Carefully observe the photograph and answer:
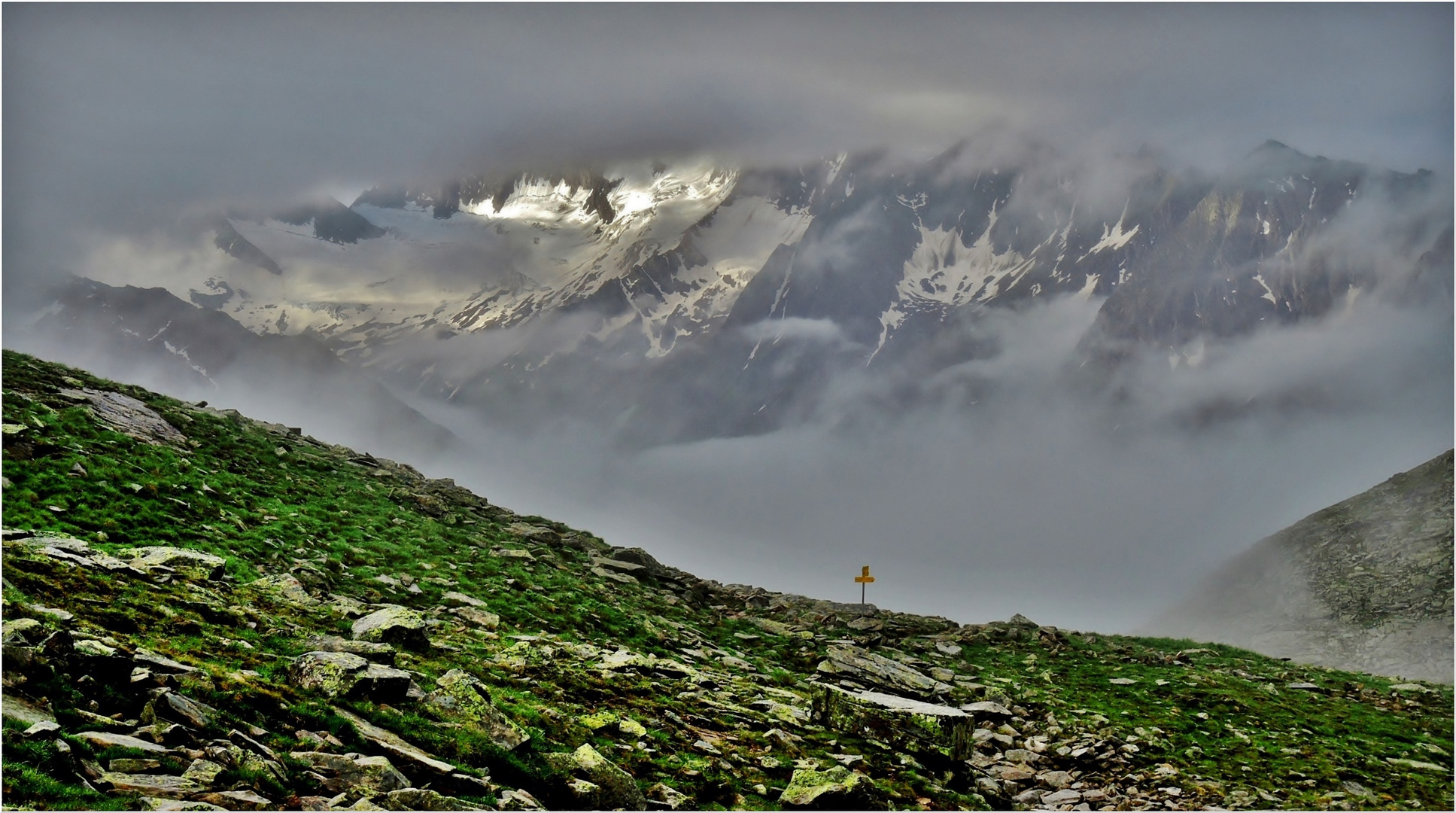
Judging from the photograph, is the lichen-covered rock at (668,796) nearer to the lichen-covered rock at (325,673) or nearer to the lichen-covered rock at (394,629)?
the lichen-covered rock at (325,673)

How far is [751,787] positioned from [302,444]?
5577 centimetres

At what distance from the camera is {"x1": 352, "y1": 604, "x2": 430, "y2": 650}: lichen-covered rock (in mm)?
26562

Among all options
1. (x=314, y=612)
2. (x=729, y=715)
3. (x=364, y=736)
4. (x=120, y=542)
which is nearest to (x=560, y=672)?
(x=729, y=715)

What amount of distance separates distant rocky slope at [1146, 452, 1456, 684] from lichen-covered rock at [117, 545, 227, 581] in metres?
121

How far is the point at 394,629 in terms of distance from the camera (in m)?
27.3

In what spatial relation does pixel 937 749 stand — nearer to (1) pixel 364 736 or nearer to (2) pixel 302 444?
(1) pixel 364 736

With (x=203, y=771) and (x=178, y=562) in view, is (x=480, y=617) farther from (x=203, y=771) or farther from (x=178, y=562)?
(x=203, y=771)

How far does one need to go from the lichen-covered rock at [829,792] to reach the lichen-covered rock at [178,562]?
71.3 feet

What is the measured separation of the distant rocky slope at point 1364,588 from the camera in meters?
97.8

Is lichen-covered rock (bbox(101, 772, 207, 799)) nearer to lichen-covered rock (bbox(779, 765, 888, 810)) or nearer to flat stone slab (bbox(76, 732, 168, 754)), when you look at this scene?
flat stone slab (bbox(76, 732, 168, 754))

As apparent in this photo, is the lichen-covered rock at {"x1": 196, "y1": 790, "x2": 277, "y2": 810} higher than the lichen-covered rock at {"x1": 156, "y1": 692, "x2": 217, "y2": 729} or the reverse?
the reverse

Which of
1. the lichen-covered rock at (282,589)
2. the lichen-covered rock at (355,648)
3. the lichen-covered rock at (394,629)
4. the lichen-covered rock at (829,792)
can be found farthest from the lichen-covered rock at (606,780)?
the lichen-covered rock at (282,589)

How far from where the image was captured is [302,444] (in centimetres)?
6366

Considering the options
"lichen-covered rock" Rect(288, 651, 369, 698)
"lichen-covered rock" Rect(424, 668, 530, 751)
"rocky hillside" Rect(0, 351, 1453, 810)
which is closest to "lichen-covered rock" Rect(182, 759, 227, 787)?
"rocky hillside" Rect(0, 351, 1453, 810)
